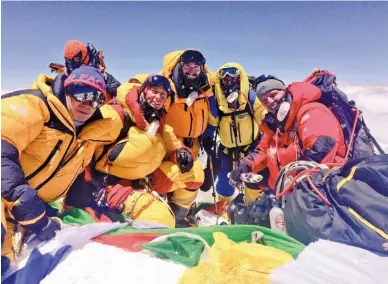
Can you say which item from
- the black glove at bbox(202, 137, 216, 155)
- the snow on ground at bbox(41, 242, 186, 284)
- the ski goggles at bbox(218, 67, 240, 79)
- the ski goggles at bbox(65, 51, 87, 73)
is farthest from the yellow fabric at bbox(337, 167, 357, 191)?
the ski goggles at bbox(65, 51, 87, 73)

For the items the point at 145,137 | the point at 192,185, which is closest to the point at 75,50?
the point at 145,137

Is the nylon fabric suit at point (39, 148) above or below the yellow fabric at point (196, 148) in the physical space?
above

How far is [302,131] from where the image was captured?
3006mm

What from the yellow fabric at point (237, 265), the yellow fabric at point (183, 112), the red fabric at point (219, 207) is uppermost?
the yellow fabric at point (183, 112)

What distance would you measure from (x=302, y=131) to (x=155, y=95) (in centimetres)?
128

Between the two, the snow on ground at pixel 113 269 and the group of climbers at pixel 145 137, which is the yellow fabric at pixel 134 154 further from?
the snow on ground at pixel 113 269

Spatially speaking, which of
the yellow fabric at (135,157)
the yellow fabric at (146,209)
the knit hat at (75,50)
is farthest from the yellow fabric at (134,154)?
the knit hat at (75,50)

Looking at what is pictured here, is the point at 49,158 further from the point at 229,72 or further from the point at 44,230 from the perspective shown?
the point at 229,72

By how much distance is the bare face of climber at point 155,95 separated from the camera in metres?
3.45

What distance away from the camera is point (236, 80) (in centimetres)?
438

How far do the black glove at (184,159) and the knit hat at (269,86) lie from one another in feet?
2.94

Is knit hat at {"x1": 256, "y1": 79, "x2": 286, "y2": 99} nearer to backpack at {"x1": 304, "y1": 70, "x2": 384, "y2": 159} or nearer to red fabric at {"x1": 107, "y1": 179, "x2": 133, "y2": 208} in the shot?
backpack at {"x1": 304, "y1": 70, "x2": 384, "y2": 159}

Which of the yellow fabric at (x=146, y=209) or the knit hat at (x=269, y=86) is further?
the knit hat at (x=269, y=86)

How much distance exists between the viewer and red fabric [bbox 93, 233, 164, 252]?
2.13 m
